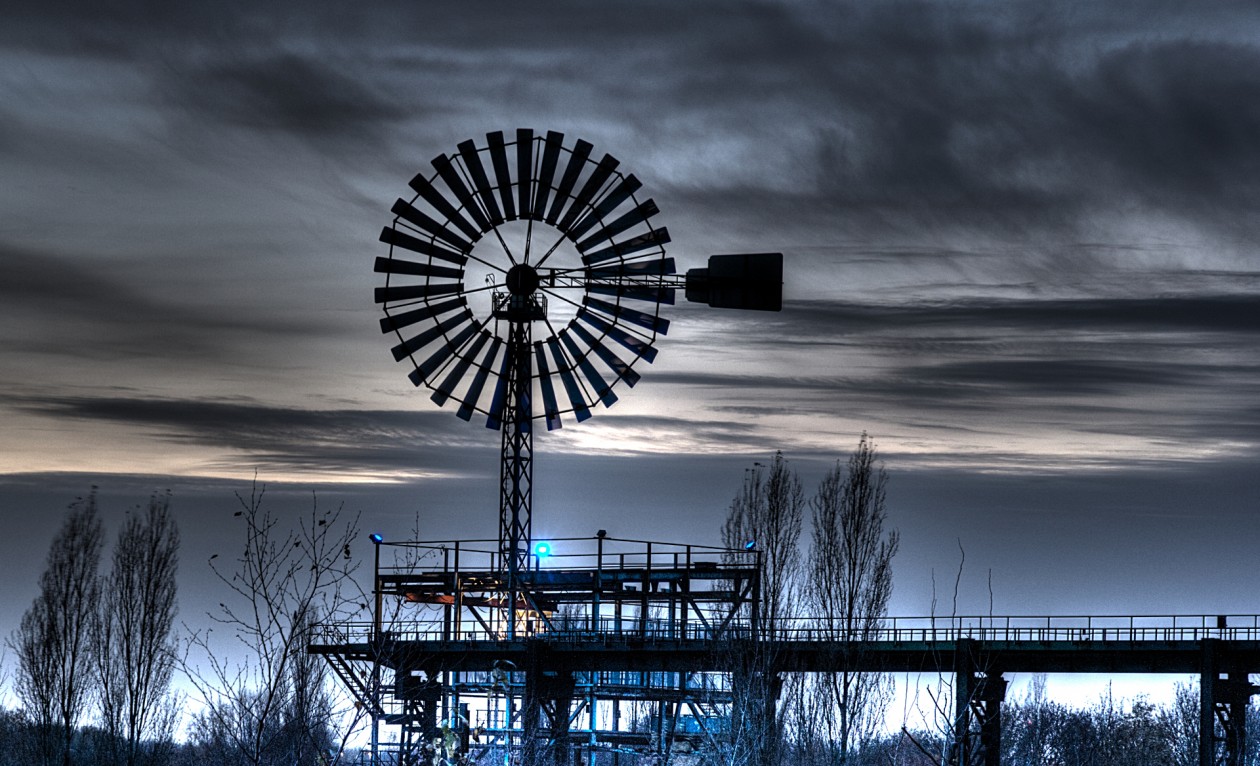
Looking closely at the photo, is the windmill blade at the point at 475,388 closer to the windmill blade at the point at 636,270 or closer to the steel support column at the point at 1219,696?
the windmill blade at the point at 636,270

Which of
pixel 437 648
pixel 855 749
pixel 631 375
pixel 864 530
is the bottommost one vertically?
pixel 855 749

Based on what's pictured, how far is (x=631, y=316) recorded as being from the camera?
48.6 m

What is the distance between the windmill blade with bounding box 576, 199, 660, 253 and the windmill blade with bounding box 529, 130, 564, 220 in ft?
6.05

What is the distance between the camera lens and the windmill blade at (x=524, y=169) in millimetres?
47750

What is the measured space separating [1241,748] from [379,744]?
2794cm

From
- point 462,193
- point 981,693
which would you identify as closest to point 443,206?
point 462,193

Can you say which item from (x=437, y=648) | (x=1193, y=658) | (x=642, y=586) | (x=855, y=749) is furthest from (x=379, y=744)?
(x=1193, y=658)

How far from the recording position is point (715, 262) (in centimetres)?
4353

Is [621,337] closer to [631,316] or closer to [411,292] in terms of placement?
[631,316]

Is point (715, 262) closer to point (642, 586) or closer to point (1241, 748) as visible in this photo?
point (642, 586)

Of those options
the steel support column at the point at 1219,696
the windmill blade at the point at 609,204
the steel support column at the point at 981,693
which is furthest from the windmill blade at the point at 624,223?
the steel support column at the point at 1219,696

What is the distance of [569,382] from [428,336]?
16.4ft

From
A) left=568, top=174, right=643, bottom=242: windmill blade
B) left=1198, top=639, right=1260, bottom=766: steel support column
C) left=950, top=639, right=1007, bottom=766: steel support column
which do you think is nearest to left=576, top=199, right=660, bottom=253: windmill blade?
left=568, top=174, right=643, bottom=242: windmill blade

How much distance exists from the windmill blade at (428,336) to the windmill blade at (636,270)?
4544mm
